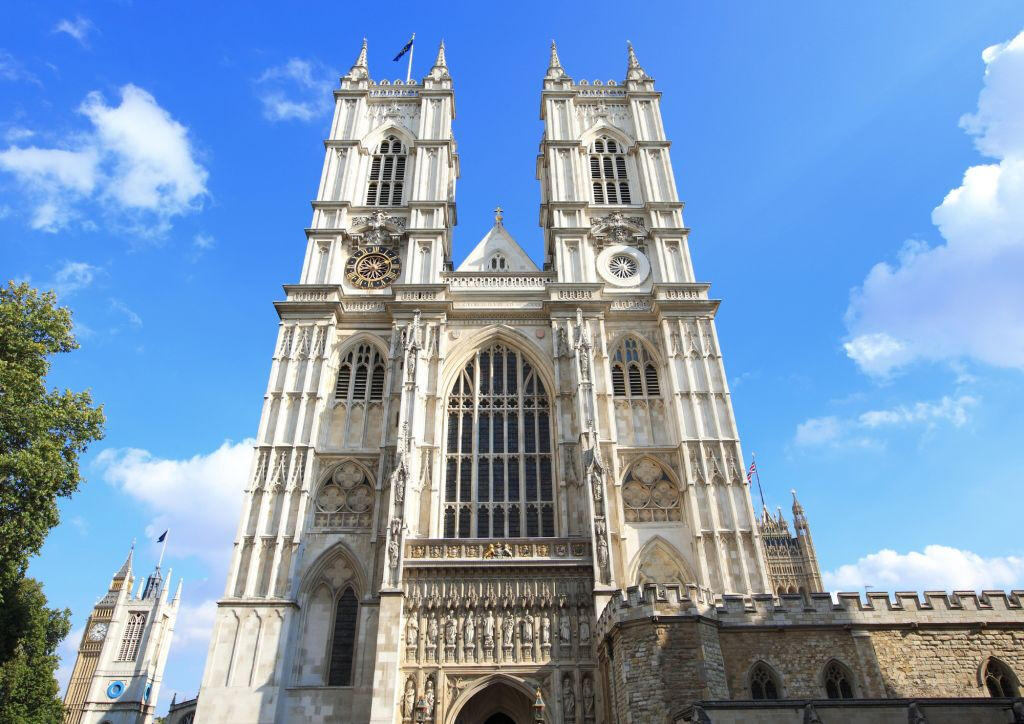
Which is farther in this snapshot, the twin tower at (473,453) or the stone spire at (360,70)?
the stone spire at (360,70)

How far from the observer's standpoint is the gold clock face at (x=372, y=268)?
29169 mm

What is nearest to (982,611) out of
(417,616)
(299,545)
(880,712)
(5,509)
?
(880,712)

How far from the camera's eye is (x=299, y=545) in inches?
888

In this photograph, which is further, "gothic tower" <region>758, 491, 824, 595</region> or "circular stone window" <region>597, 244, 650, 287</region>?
"gothic tower" <region>758, 491, 824, 595</region>

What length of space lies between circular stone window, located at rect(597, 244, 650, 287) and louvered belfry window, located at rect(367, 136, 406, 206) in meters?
9.92

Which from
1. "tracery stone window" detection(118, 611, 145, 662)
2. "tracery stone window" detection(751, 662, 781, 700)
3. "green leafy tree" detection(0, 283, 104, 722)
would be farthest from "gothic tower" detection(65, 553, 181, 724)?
"tracery stone window" detection(751, 662, 781, 700)

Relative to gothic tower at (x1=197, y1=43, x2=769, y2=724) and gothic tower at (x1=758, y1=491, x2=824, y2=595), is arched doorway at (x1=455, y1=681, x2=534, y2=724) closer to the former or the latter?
gothic tower at (x1=197, y1=43, x2=769, y2=724)

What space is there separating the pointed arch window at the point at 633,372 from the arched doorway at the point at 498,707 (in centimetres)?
1124

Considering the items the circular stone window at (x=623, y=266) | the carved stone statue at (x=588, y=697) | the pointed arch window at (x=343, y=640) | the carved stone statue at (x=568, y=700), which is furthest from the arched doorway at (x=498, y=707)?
the circular stone window at (x=623, y=266)

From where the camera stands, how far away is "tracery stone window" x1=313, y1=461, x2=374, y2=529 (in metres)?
23.6

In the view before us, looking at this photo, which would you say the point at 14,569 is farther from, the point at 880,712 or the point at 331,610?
the point at 880,712

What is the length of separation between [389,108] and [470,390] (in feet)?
56.1

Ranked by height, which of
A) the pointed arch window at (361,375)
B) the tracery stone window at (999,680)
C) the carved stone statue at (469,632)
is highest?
the pointed arch window at (361,375)

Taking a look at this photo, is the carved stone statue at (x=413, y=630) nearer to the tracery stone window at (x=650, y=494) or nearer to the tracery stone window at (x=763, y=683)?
the tracery stone window at (x=650, y=494)
